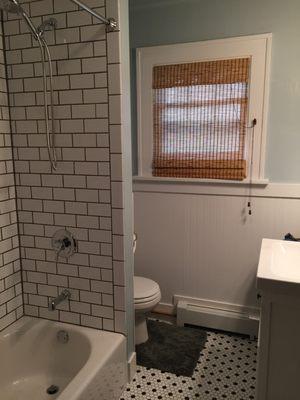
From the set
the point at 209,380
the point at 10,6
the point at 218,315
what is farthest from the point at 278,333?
the point at 10,6

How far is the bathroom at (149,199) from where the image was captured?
174 centimetres

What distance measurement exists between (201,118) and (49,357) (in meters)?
1.87

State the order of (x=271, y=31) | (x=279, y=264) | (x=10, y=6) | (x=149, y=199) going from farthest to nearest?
(x=149, y=199) → (x=271, y=31) → (x=279, y=264) → (x=10, y=6)

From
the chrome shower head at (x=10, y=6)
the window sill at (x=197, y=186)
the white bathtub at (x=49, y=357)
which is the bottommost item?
the white bathtub at (x=49, y=357)

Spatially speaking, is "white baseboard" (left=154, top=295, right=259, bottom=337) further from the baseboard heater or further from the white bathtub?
the white bathtub

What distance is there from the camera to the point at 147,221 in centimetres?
280

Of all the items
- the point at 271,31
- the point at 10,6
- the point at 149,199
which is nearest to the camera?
the point at 10,6

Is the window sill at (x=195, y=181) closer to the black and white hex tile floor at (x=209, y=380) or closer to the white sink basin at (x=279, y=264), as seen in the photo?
the white sink basin at (x=279, y=264)

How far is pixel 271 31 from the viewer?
225cm

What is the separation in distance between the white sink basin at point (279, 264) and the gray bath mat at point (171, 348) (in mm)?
979

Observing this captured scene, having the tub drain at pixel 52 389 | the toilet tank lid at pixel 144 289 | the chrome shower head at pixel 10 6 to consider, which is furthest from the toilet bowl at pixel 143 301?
the chrome shower head at pixel 10 6

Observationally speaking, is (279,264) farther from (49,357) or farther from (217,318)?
(49,357)

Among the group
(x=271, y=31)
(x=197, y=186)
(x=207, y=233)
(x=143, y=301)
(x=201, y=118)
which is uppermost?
(x=271, y=31)

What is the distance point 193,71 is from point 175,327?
195 cm
